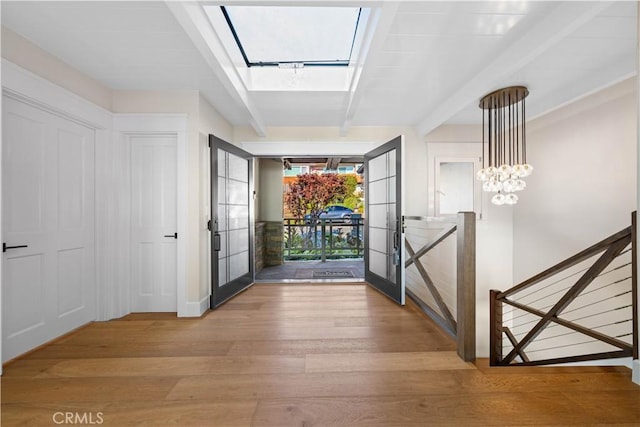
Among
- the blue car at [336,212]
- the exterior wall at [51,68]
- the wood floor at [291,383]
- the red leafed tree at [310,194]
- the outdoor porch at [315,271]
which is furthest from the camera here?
the blue car at [336,212]

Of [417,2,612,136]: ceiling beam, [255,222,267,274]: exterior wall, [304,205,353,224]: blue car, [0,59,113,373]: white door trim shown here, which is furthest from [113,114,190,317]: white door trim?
[304,205,353,224]: blue car

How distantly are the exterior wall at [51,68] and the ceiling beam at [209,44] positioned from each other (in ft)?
4.42

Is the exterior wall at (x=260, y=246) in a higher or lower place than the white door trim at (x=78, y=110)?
lower

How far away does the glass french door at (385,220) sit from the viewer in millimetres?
3230

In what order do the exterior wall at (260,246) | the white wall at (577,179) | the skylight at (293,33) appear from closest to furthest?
the skylight at (293,33) → the white wall at (577,179) → the exterior wall at (260,246)

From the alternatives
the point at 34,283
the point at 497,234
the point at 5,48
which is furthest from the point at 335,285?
the point at 5,48

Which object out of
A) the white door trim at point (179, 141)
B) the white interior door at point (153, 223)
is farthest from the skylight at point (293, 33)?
the white interior door at point (153, 223)

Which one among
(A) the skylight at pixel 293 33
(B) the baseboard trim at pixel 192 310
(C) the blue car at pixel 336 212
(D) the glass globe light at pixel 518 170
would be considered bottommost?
(B) the baseboard trim at pixel 192 310

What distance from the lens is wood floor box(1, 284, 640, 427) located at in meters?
1.50

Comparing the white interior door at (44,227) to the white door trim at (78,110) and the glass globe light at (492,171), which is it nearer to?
the white door trim at (78,110)

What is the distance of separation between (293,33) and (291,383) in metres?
2.71

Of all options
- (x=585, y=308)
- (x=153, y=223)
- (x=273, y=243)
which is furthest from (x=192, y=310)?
(x=585, y=308)

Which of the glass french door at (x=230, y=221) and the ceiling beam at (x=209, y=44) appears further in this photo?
the glass french door at (x=230, y=221)

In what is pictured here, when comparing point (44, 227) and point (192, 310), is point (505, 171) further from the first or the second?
point (44, 227)
